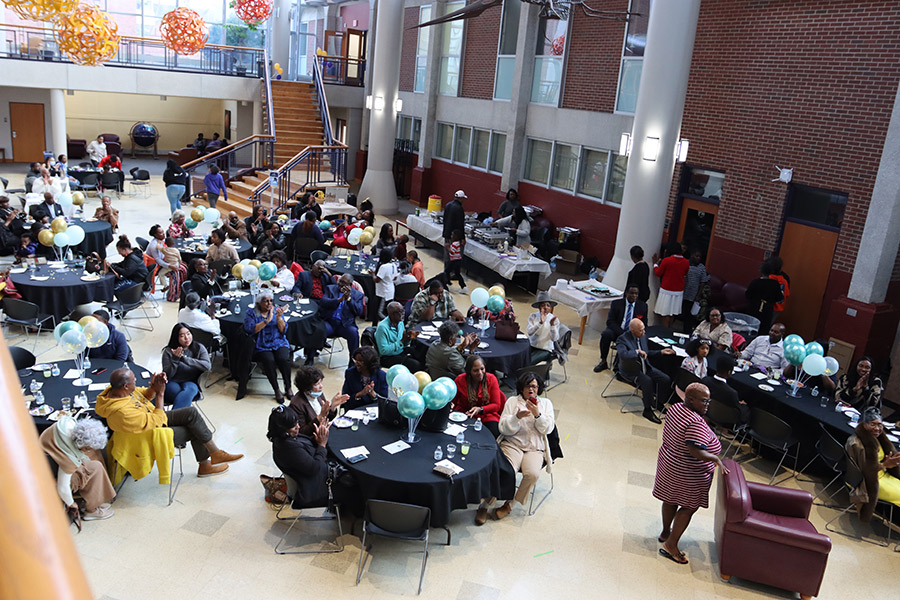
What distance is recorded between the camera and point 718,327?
10227mm

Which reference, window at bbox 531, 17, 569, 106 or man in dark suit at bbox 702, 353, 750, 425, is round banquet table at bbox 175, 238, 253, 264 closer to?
man in dark suit at bbox 702, 353, 750, 425

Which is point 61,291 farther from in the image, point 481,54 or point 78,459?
point 481,54

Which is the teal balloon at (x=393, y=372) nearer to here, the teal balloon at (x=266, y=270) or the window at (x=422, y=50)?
the teal balloon at (x=266, y=270)

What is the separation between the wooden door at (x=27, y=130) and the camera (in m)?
26.4

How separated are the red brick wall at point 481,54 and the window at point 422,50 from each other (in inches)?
86.3

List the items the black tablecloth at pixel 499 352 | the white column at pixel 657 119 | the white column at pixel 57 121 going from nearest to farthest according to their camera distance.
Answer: the black tablecloth at pixel 499 352, the white column at pixel 657 119, the white column at pixel 57 121

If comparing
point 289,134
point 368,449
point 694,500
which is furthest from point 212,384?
point 289,134

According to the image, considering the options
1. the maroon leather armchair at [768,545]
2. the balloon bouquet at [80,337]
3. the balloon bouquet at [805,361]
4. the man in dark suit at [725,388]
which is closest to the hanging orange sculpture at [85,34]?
the balloon bouquet at [80,337]

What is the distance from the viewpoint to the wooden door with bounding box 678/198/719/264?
14492 millimetres

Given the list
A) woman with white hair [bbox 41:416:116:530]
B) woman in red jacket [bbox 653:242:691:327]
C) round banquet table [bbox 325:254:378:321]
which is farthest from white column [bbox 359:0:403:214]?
woman with white hair [bbox 41:416:116:530]

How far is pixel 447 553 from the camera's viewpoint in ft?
21.9

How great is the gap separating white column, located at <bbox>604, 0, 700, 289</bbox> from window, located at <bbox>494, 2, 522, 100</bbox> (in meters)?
7.40

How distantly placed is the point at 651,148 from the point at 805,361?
4.94 metres

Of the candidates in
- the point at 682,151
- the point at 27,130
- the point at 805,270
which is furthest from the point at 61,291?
the point at 27,130
